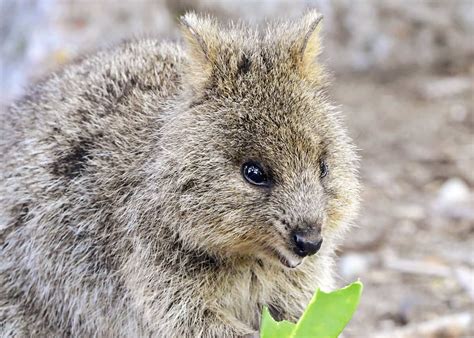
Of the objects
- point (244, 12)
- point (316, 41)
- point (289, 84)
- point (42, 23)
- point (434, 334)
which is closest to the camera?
point (289, 84)

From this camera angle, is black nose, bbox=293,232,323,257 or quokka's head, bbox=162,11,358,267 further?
quokka's head, bbox=162,11,358,267

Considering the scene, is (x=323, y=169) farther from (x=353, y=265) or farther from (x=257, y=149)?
(x=353, y=265)

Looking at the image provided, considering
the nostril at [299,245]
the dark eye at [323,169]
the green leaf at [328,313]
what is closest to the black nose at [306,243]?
the nostril at [299,245]

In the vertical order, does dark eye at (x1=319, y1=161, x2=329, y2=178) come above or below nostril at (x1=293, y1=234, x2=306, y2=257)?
above

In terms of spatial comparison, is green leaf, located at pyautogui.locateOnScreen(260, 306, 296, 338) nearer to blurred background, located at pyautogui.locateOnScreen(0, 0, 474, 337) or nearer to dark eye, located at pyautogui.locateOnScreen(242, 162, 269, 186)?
dark eye, located at pyautogui.locateOnScreen(242, 162, 269, 186)

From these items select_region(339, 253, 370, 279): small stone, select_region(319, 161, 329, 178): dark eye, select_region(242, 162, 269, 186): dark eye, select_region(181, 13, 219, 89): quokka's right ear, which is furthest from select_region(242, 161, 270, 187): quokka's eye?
select_region(339, 253, 370, 279): small stone

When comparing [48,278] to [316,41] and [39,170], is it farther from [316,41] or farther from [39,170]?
[316,41]

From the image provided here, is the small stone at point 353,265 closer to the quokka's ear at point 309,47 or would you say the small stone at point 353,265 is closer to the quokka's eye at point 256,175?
the quokka's ear at point 309,47

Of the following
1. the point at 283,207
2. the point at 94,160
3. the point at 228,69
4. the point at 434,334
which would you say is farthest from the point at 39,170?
the point at 434,334
